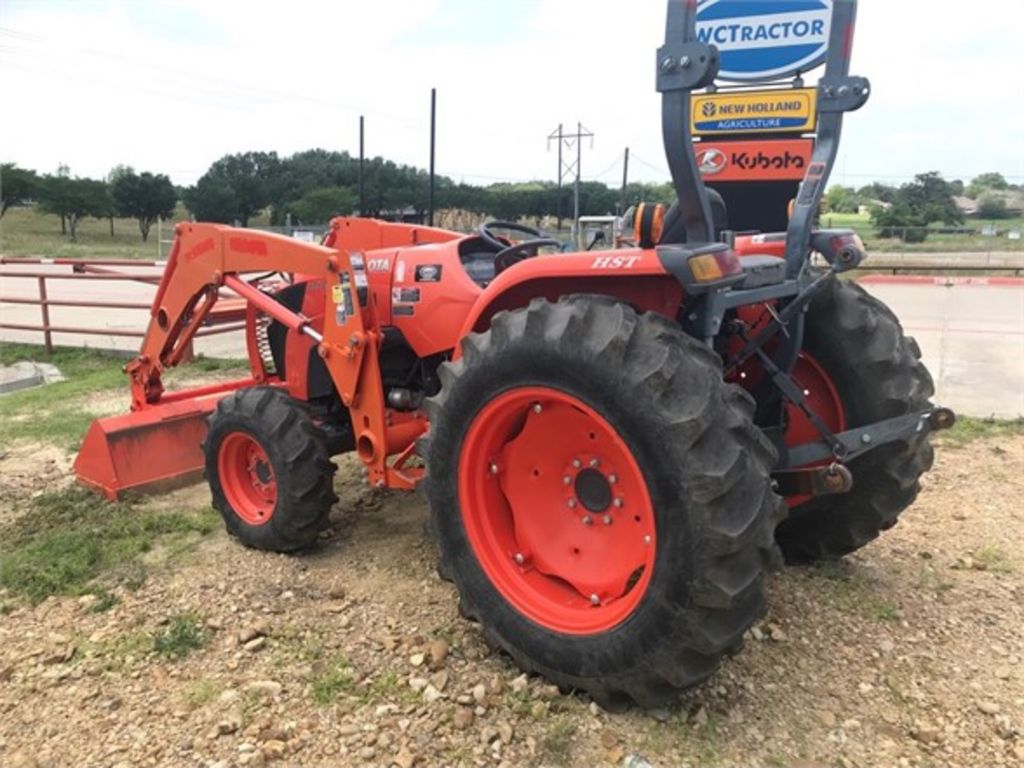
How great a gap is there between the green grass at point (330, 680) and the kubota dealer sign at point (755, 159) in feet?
20.7

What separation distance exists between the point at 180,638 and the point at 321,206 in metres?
42.1

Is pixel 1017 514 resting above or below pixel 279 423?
below

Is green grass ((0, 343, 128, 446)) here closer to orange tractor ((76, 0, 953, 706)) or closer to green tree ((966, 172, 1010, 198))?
orange tractor ((76, 0, 953, 706))

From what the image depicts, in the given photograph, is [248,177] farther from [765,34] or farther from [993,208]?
[765,34]

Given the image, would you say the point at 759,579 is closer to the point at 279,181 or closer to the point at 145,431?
the point at 145,431

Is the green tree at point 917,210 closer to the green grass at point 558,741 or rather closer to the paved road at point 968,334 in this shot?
the paved road at point 968,334

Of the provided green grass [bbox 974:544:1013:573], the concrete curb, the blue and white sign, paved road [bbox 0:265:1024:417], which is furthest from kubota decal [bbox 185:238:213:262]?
the concrete curb

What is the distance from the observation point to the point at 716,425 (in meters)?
2.50

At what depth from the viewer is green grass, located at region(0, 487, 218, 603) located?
3.83 meters

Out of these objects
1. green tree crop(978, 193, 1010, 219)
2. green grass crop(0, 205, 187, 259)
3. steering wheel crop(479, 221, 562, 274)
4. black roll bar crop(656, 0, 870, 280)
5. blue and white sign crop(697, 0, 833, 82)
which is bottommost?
green grass crop(0, 205, 187, 259)

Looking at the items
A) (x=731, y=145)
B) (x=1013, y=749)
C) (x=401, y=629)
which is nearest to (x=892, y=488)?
(x=1013, y=749)

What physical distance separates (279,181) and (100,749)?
2086 inches

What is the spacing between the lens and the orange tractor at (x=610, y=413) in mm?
2541

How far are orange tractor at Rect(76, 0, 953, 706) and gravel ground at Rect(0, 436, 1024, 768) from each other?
197mm
